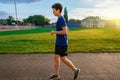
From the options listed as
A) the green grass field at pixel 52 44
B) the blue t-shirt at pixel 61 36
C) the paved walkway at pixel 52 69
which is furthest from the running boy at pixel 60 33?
the green grass field at pixel 52 44

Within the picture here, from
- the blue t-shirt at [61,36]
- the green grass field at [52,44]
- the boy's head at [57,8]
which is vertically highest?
the boy's head at [57,8]

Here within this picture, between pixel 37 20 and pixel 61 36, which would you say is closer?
pixel 61 36

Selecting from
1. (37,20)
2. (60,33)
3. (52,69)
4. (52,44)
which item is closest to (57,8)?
(60,33)

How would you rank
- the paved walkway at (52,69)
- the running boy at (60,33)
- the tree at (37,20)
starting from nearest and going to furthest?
1. the running boy at (60,33)
2. the paved walkway at (52,69)
3. the tree at (37,20)

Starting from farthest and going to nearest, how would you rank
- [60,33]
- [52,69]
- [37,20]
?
1. [37,20]
2. [52,69]
3. [60,33]

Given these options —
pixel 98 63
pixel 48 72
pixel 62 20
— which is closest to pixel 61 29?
pixel 62 20

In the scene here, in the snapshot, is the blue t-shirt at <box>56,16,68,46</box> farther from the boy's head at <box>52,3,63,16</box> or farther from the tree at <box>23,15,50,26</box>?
the tree at <box>23,15,50,26</box>

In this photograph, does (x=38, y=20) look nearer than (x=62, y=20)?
No

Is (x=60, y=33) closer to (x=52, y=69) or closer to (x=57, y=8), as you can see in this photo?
(x=57, y=8)

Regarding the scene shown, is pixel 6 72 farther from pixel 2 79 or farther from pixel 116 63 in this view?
pixel 116 63

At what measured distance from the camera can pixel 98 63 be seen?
7.86 meters

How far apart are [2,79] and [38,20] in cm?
13753

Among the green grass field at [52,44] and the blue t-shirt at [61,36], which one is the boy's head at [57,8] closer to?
the blue t-shirt at [61,36]

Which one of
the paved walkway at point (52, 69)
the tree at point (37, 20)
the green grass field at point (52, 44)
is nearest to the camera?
the paved walkway at point (52, 69)
